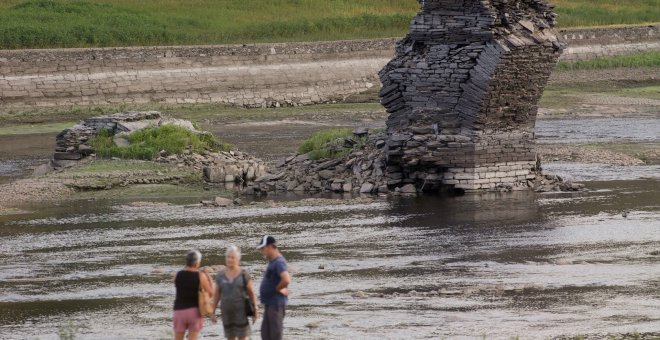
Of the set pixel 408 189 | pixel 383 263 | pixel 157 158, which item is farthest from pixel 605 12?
pixel 383 263

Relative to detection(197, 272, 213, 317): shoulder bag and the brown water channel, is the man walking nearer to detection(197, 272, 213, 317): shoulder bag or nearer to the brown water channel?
detection(197, 272, 213, 317): shoulder bag

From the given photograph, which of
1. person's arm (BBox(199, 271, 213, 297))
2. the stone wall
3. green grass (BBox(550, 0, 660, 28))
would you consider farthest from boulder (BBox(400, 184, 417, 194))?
green grass (BBox(550, 0, 660, 28))

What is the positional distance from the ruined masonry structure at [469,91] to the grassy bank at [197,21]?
99.5 feet

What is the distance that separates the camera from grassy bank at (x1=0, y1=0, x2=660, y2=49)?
203 ft

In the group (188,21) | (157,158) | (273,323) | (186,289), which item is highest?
(188,21)

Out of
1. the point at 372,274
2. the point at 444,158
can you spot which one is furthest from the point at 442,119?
the point at 372,274

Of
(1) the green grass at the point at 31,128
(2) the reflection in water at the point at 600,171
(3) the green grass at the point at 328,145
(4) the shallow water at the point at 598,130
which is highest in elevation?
(3) the green grass at the point at 328,145

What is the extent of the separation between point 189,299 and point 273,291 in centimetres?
88

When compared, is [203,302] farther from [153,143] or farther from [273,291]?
[153,143]

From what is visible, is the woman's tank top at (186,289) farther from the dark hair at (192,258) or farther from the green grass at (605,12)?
the green grass at (605,12)

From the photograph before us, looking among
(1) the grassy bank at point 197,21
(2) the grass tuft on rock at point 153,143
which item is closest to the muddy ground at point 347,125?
(2) the grass tuft on rock at point 153,143

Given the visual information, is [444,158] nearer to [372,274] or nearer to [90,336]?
[372,274]

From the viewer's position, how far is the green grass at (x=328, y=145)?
34875 millimetres

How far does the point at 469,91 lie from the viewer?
31750 mm
